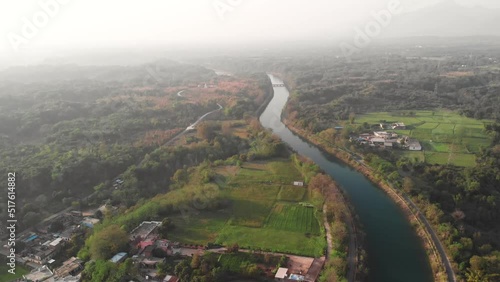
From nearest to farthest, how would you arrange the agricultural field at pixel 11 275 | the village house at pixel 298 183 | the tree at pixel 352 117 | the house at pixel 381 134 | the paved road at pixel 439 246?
1. the paved road at pixel 439 246
2. the agricultural field at pixel 11 275
3. the village house at pixel 298 183
4. the house at pixel 381 134
5. the tree at pixel 352 117

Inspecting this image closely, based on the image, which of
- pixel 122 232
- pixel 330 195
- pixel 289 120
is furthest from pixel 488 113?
pixel 122 232

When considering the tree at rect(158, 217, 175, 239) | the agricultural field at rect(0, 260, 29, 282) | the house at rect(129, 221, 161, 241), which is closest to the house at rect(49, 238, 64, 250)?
the agricultural field at rect(0, 260, 29, 282)

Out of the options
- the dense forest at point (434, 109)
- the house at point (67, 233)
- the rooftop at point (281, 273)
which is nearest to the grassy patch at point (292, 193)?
the dense forest at point (434, 109)

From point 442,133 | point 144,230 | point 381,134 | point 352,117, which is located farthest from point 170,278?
point 352,117

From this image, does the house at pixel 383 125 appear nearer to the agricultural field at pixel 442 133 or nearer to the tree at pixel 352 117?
the agricultural field at pixel 442 133

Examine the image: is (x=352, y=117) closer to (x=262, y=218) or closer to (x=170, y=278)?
(x=262, y=218)

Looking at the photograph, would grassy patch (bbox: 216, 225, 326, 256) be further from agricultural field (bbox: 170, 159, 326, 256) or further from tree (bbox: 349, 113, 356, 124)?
tree (bbox: 349, 113, 356, 124)

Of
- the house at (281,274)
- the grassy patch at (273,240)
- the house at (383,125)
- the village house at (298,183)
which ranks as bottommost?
the house at (281,274)
